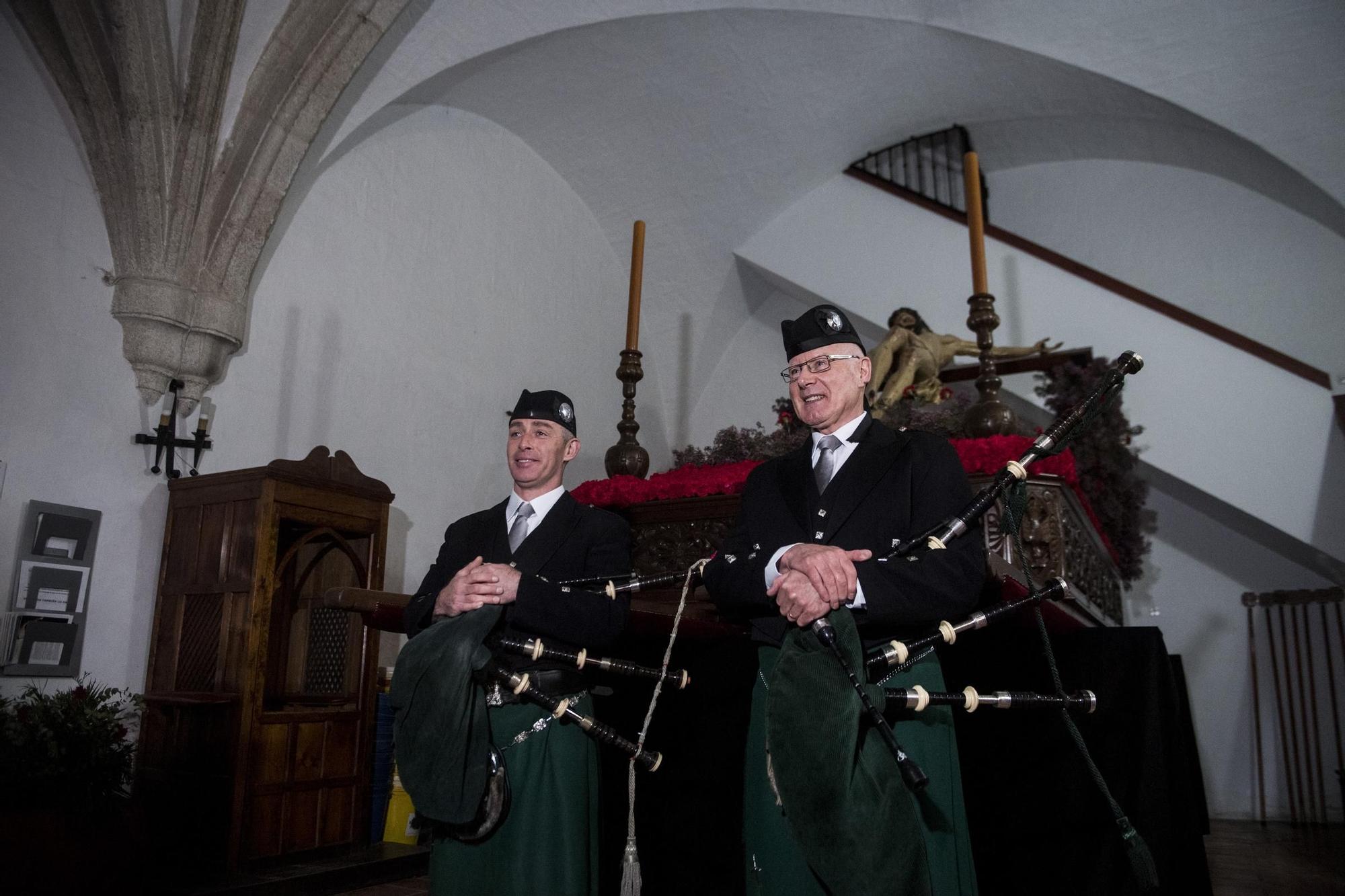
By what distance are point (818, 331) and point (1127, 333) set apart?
207 inches

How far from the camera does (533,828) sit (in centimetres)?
193

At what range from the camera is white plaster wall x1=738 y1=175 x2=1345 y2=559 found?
5.81m

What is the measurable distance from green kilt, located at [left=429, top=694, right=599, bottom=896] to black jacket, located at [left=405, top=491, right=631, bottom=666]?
0.15m

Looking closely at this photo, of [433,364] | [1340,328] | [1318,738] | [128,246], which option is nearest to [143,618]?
[128,246]

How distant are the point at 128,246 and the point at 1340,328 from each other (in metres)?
7.64

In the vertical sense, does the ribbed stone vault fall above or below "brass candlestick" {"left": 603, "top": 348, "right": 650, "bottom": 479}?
above

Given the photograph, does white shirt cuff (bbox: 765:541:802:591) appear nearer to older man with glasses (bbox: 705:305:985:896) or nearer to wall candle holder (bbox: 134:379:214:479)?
older man with glasses (bbox: 705:305:985:896)

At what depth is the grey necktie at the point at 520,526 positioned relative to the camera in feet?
7.46

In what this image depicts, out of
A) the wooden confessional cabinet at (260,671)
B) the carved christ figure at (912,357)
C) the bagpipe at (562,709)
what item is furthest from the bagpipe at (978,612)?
the wooden confessional cabinet at (260,671)

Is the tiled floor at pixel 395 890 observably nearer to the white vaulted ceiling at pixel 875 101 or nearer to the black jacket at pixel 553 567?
the black jacket at pixel 553 567

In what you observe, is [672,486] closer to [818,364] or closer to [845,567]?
[818,364]

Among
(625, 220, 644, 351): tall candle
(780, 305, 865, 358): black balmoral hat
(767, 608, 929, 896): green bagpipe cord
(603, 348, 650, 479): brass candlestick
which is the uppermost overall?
(625, 220, 644, 351): tall candle

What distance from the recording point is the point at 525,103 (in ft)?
21.2

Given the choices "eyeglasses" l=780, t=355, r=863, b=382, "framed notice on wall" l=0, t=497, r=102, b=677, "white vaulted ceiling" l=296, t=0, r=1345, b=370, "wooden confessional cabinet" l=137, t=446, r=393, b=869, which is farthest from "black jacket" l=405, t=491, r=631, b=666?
"white vaulted ceiling" l=296, t=0, r=1345, b=370
